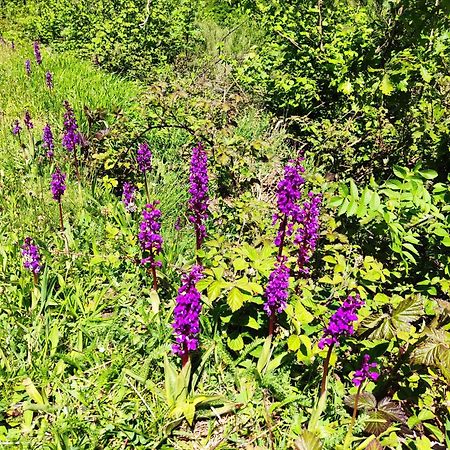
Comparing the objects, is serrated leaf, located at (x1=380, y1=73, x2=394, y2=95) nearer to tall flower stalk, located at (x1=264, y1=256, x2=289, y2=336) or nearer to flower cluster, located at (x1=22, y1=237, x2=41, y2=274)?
tall flower stalk, located at (x1=264, y1=256, x2=289, y2=336)

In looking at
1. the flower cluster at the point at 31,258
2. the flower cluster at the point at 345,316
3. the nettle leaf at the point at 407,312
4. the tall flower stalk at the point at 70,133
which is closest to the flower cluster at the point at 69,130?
the tall flower stalk at the point at 70,133

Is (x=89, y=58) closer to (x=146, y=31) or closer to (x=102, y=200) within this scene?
(x=146, y=31)

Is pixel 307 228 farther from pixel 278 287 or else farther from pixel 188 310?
pixel 188 310

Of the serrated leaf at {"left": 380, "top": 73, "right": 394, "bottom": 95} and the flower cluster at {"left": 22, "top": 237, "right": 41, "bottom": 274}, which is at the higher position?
the serrated leaf at {"left": 380, "top": 73, "right": 394, "bottom": 95}

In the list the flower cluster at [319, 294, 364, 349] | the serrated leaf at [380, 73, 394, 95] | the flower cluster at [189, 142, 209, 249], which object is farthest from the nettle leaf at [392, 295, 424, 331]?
the serrated leaf at [380, 73, 394, 95]

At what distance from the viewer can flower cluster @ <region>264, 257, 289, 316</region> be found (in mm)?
2223

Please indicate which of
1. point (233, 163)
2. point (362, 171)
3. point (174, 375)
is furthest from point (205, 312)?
point (362, 171)

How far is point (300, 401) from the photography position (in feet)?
7.83

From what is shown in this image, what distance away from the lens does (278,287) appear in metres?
2.24

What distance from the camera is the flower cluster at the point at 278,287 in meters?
2.22

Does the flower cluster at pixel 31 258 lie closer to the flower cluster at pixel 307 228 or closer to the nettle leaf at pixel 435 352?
the flower cluster at pixel 307 228

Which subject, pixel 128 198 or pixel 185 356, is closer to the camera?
pixel 185 356

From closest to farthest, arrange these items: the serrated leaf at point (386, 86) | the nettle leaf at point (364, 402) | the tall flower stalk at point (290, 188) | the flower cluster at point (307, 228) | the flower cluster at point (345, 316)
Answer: the flower cluster at point (345, 316)
the nettle leaf at point (364, 402)
the tall flower stalk at point (290, 188)
the flower cluster at point (307, 228)
the serrated leaf at point (386, 86)

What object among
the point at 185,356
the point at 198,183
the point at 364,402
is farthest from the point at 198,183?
the point at 364,402
